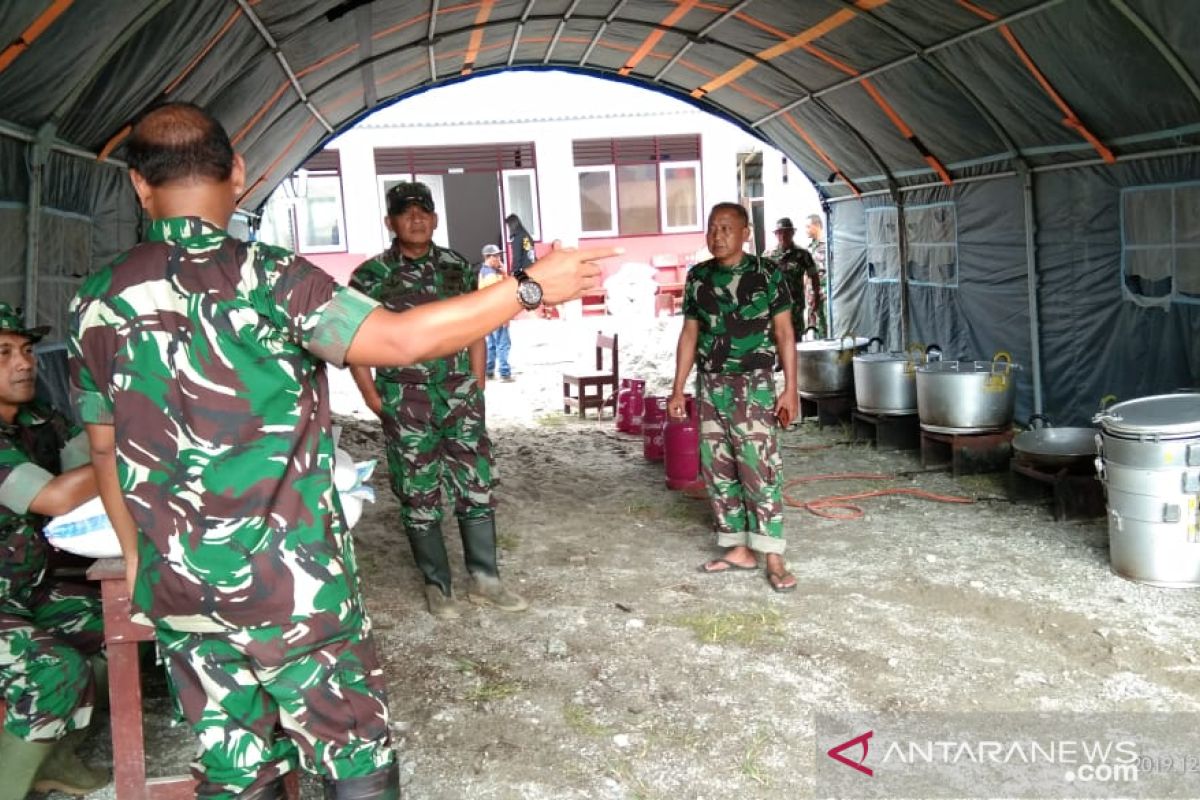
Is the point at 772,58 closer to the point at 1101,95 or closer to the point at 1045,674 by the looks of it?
the point at 1101,95

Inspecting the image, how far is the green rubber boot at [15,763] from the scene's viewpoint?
10.3ft

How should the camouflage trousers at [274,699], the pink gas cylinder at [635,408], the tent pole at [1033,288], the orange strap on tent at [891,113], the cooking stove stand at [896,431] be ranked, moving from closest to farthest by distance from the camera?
the camouflage trousers at [274,699] < the tent pole at [1033,288] < the cooking stove stand at [896,431] < the orange strap on tent at [891,113] < the pink gas cylinder at [635,408]

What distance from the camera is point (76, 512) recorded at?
2.94m

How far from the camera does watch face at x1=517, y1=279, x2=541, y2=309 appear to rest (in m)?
2.14

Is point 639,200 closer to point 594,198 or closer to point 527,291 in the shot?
point 594,198

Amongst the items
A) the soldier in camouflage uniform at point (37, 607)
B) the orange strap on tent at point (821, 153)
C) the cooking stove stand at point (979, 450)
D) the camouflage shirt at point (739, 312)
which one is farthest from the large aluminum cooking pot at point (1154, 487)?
the orange strap on tent at point (821, 153)

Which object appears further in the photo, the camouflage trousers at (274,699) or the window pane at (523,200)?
the window pane at (523,200)

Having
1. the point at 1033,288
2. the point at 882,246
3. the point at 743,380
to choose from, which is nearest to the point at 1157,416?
the point at 743,380

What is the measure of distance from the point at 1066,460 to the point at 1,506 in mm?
5680

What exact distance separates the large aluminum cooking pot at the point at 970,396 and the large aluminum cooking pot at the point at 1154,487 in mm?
2032

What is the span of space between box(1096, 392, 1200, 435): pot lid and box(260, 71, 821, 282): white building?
1775 centimetres

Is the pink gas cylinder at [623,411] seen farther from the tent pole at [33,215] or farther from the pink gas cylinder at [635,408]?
the tent pole at [33,215]

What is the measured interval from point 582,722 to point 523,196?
800 inches

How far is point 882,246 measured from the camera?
11.2 metres
